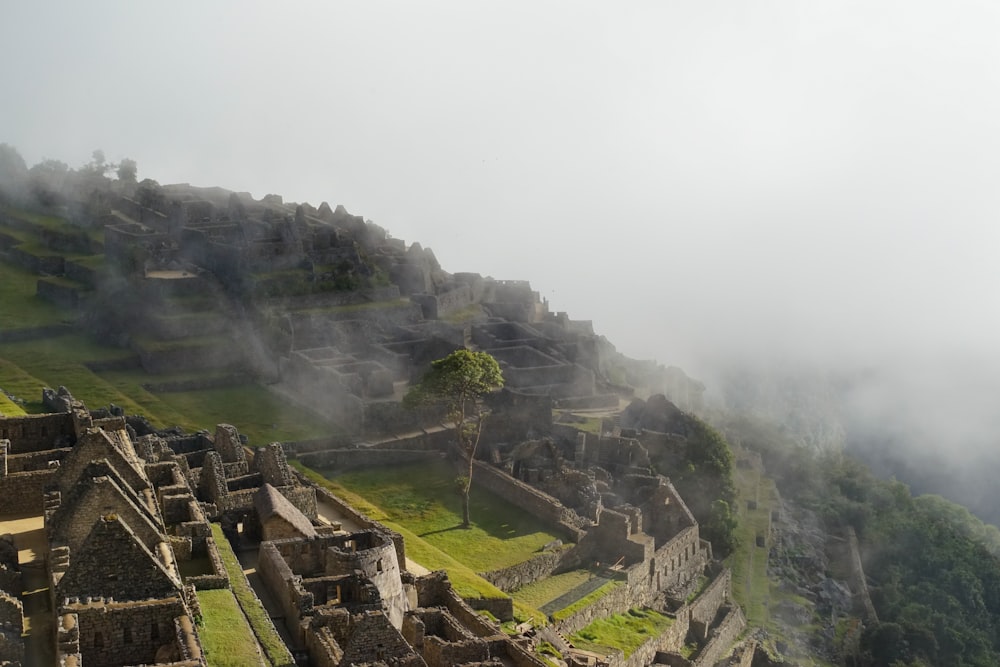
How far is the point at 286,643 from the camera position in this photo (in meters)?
22.9

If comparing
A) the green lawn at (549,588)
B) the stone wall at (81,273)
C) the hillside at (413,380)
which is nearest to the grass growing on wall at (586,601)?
the green lawn at (549,588)

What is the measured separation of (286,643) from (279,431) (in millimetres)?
23860

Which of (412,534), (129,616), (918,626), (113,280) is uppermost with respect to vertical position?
(113,280)

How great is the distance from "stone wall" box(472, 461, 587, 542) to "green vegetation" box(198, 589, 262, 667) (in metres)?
19.8

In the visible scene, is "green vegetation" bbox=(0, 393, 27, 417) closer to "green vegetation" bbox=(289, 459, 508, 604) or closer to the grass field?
the grass field

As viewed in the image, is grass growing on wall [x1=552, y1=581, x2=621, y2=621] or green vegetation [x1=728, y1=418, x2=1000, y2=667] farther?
green vegetation [x1=728, y1=418, x2=1000, y2=667]

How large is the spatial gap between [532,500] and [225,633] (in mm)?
22770

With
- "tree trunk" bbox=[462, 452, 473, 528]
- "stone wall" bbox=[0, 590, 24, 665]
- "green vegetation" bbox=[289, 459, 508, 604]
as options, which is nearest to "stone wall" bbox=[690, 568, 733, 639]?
"tree trunk" bbox=[462, 452, 473, 528]

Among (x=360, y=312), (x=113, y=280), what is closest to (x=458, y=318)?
(x=360, y=312)

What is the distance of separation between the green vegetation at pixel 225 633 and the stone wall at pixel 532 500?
778 inches

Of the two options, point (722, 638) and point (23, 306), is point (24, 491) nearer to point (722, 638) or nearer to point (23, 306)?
point (722, 638)

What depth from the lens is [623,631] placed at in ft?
116

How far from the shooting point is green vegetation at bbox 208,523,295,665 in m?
20.8

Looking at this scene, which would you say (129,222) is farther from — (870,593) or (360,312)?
(870,593)
